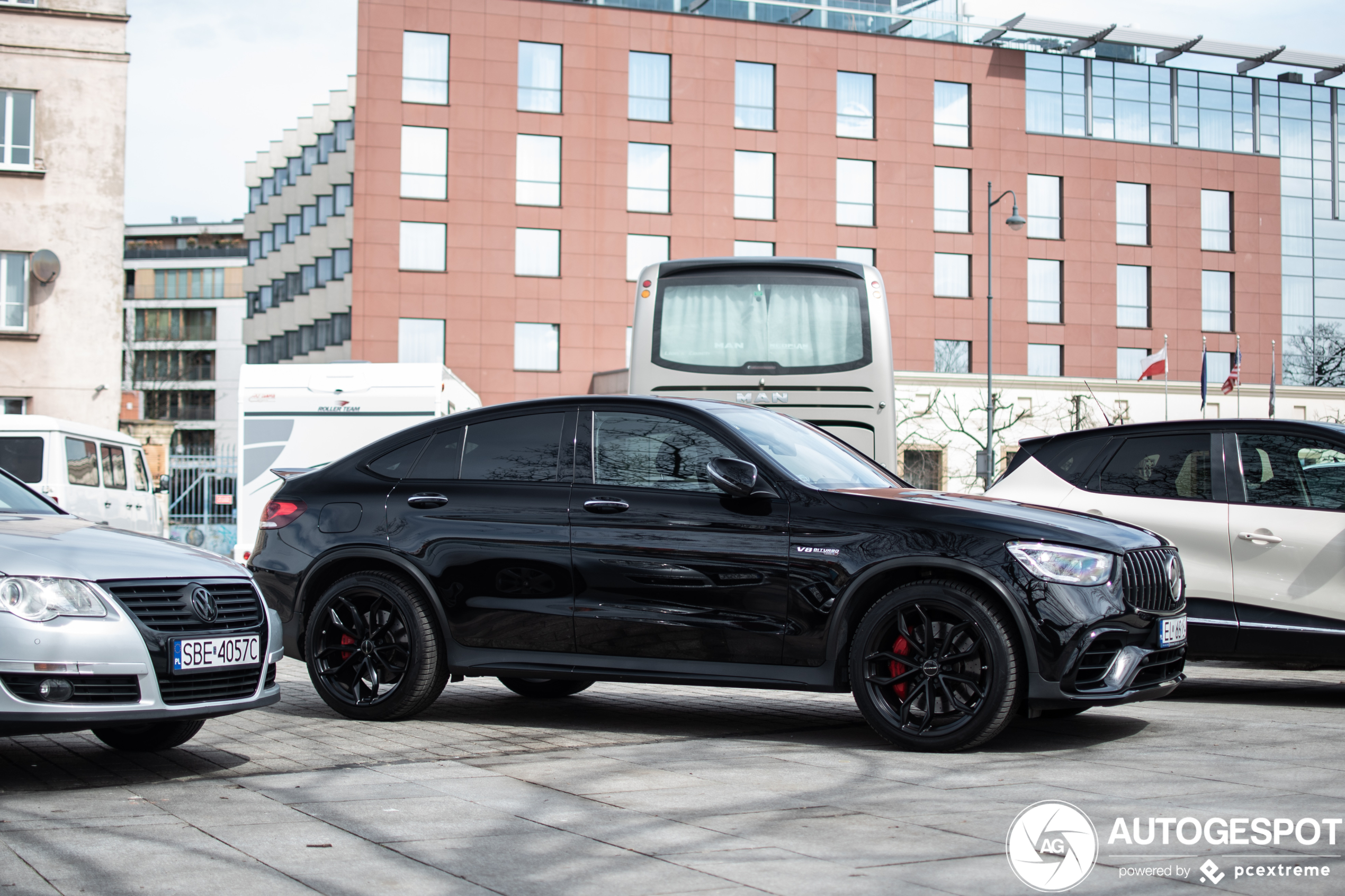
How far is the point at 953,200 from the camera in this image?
174ft

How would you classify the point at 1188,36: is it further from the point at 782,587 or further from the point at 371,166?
the point at 782,587

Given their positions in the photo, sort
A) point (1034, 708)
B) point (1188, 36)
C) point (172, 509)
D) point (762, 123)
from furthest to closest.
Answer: point (1188, 36) → point (762, 123) → point (172, 509) → point (1034, 708)

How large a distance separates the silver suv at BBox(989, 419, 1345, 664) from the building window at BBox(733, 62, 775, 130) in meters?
43.3

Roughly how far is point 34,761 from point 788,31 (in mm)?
48385

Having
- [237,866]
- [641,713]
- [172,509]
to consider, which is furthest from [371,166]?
[237,866]

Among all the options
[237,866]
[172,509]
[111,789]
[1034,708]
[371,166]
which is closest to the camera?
[237,866]

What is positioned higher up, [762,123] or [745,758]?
[762,123]

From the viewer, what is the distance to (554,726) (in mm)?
7402

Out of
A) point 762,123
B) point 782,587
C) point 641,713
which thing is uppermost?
point 762,123

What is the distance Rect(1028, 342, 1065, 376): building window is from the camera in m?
53.8

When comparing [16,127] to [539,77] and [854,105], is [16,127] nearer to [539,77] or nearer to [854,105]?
[539,77]

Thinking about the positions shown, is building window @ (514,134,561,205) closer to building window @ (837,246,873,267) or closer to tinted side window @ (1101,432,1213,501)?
building window @ (837,246,873,267)

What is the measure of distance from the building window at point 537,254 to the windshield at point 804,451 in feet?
138

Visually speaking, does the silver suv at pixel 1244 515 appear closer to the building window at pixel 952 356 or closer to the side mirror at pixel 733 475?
the side mirror at pixel 733 475
